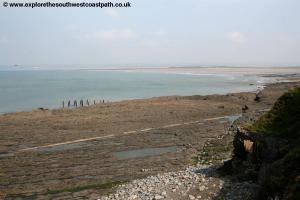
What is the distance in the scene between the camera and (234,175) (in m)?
20.5

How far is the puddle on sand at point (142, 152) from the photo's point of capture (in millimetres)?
31297

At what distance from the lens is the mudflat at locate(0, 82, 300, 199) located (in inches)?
977

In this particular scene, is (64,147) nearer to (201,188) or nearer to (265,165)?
(201,188)

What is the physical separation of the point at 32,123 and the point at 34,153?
16.1 metres

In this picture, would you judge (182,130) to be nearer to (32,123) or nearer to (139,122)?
(139,122)

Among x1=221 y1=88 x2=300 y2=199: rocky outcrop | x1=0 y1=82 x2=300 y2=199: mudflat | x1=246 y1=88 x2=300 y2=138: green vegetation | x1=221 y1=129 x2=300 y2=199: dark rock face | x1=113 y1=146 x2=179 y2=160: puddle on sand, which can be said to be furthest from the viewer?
x1=113 y1=146 x2=179 y2=160: puddle on sand

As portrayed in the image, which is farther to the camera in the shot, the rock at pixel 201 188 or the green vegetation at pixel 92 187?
the green vegetation at pixel 92 187

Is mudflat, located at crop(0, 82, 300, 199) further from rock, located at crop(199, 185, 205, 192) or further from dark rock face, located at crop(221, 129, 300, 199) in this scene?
dark rock face, located at crop(221, 129, 300, 199)

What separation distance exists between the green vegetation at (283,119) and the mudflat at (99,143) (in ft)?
27.1

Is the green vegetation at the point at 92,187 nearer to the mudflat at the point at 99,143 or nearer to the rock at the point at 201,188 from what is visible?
the mudflat at the point at 99,143

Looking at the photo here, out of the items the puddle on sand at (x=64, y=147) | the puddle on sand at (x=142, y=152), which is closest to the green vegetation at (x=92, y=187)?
the puddle on sand at (x=142, y=152)

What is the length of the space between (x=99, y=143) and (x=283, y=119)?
20467mm

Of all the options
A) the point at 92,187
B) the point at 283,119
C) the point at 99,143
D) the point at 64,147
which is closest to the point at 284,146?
the point at 283,119

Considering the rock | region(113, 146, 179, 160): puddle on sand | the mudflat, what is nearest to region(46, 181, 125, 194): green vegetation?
the mudflat
